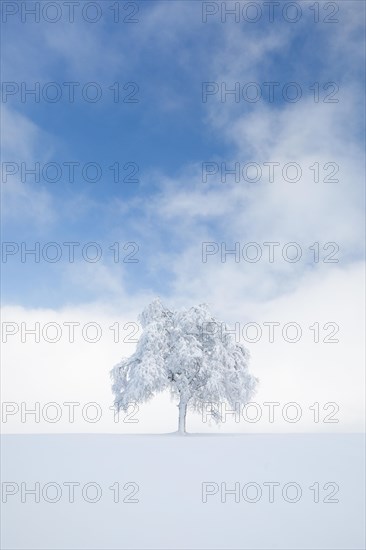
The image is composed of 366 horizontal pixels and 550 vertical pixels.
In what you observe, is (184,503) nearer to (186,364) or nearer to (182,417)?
(186,364)

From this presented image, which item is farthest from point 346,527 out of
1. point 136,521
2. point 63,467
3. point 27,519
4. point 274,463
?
point 63,467

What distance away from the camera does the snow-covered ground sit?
638 centimetres

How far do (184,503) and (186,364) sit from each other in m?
20.5

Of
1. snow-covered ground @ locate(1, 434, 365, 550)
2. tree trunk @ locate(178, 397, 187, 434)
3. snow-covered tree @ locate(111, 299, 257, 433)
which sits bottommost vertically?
tree trunk @ locate(178, 397, 187, 434)

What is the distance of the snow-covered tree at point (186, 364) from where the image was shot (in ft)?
93.6

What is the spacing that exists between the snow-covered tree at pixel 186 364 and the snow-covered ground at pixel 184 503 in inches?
567

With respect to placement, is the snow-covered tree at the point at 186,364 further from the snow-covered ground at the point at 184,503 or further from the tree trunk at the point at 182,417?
the snow-covered ground at the point at 184,503

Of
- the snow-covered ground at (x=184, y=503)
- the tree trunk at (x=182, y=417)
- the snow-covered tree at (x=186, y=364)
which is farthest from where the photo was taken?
the tree trunk at (x=182, y=417)

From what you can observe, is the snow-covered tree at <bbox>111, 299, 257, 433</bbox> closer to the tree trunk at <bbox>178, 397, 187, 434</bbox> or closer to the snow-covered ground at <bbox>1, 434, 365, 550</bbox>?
the tree trunk at <bbox>178, 397, 187, 434</bbox>

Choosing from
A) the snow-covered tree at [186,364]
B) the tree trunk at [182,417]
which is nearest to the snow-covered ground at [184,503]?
the snow-covered tree at [186,364]

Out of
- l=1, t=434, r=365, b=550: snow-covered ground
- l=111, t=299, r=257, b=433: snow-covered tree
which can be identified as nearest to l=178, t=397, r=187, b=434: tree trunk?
l=111, t=299, r=257, b=433: snow-covered tree

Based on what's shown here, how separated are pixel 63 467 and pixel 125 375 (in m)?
17.8

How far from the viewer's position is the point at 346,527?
6.80 metres

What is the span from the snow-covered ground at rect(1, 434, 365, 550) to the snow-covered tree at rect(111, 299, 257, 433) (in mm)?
14393
